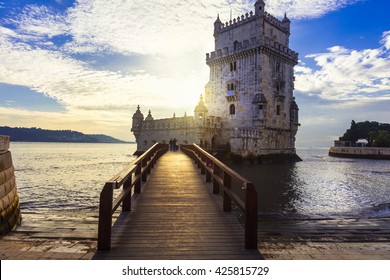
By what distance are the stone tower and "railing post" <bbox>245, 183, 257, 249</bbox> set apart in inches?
1387

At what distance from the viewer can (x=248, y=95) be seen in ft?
139

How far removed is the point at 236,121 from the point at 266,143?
5.88m

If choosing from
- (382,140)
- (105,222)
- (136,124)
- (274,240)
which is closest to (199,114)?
(136,124)

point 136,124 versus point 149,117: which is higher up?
point 149,117

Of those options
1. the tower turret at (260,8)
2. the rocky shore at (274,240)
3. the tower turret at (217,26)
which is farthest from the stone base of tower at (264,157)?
the rocky shore at (274,240)

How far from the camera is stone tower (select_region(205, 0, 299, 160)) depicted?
134 ft

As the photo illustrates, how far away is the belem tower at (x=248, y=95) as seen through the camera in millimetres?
41031

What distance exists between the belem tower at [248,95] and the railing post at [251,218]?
116 feet

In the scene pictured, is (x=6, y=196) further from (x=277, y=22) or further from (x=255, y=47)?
(x=277, y=22)

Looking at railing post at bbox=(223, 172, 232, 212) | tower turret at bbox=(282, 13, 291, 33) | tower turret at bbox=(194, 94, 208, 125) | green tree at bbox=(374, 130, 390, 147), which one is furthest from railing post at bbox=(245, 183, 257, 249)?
green tree at bbox=(374, 130, 390, 147)

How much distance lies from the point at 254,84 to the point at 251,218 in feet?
127

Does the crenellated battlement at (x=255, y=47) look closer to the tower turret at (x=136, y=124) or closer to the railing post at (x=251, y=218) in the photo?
the tower turret at (x=136, y=124)
